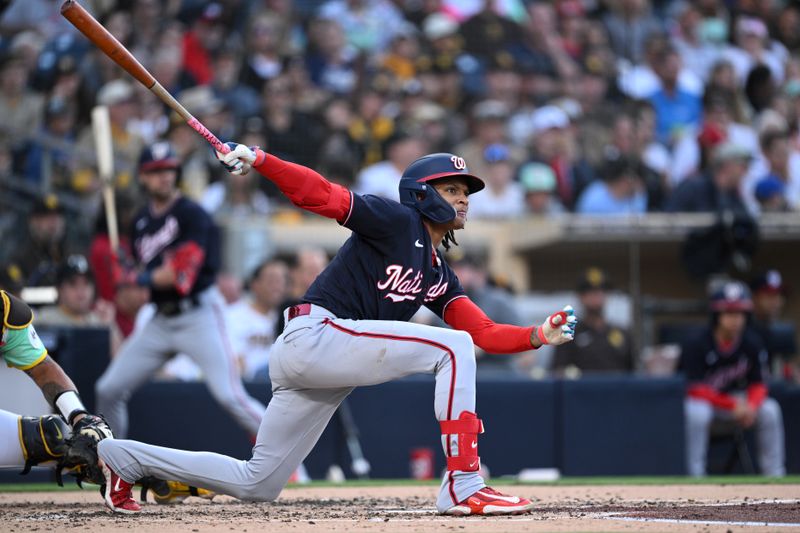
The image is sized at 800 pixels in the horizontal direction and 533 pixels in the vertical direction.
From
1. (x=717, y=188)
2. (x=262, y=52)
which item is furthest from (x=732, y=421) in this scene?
(x=262, y=52)

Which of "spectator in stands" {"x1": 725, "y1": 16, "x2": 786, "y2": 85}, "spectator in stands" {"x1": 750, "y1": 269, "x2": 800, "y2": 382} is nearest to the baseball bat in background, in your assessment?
→ "spectator in stands" {"x1": 750, "y1": 269, "x2": 800, "y2": 382}

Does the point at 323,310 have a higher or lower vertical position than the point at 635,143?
lower

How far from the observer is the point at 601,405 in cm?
908

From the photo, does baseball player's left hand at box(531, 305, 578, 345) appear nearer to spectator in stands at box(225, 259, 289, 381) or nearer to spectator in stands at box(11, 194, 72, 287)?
spectator in stands at box(225, 259, 289, 381)

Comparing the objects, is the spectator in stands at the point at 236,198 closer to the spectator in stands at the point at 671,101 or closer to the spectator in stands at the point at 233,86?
the spectator in stands at the point at 233,86

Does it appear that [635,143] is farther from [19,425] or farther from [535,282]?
[19,425]

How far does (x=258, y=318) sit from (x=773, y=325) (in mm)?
4375

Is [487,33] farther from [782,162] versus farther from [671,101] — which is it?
[782,162]

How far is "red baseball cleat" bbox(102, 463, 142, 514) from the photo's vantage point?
502 cm

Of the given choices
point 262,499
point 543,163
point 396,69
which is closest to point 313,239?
point 543,163

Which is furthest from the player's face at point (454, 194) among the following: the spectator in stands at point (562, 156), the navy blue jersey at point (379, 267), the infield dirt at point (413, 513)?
the spectator in stands at point (562, 156)

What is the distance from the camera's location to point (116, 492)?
5.02 meters

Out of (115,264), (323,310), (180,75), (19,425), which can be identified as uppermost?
(180,75)

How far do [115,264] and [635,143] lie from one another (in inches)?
233
